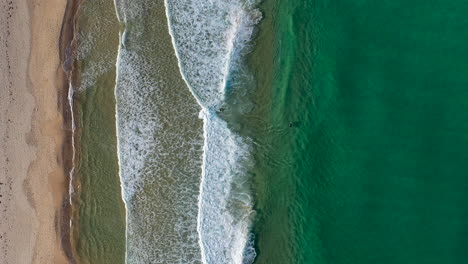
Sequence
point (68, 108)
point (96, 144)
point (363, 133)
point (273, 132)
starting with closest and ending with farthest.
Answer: point (363, 133) < point (273, 132) < point (96, 144) < point (68, 108)

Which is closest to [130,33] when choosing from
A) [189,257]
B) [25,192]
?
[25,192]

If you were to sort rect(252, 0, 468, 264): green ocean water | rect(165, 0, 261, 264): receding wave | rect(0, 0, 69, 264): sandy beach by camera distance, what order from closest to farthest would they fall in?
rect(252, 0, 468, 264): green ocean water
rect(165, 0, 261, 264): receding wave
rect(0, 0, 69, 264): sandy beach

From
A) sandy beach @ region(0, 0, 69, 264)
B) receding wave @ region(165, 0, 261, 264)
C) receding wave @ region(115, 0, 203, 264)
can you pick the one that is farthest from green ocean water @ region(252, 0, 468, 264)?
sandy beach @ region(0, 0, 69, 264)

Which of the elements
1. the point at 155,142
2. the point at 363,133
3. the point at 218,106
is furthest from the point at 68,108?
the point at 363,133

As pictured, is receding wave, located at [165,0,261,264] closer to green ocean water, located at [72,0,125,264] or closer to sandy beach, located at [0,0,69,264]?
green ocean water, located at [72,0,125,264]

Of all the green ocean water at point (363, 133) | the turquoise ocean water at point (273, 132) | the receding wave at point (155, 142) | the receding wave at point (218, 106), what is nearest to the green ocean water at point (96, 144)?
the turquoise ocean water at point (273, 132)

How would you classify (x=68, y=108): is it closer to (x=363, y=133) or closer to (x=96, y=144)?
(x=96, y=144)

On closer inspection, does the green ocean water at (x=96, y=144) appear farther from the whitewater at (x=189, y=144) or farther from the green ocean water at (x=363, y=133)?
the green ocean water at (x=363, y=133)
